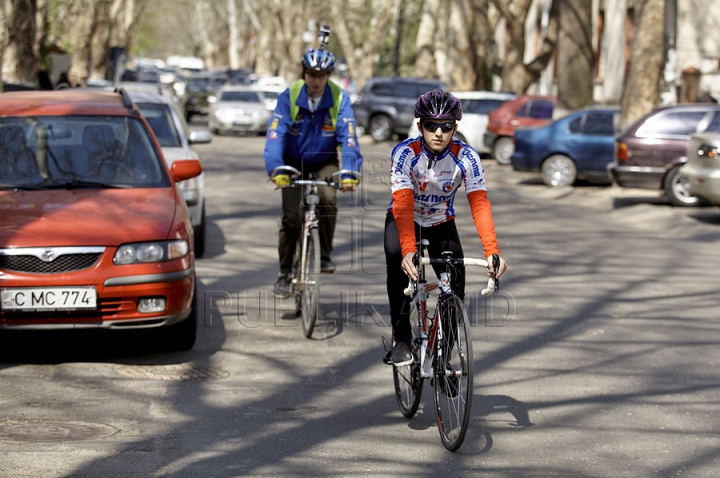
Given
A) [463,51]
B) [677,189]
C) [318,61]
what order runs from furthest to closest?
1. [463,51]
2. [677,189]
3. [318,61]

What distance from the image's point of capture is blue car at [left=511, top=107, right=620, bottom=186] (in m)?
20.0

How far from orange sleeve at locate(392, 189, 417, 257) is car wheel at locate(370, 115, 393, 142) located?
1037 inches

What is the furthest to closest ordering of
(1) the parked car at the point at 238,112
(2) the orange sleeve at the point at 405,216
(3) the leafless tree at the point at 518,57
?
(1) the parked car at the point at 238,112, (3) the leafless tree at the point at 518,57, (2) the orange sleeve at the point at 405,216

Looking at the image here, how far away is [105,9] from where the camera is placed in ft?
164

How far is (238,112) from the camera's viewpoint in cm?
3362

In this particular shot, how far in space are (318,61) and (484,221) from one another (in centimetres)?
305

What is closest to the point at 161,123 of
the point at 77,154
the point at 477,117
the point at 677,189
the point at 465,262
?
the point at 77,154

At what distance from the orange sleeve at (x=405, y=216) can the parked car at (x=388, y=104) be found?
84.9 feet

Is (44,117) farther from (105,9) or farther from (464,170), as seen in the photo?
(105,9)

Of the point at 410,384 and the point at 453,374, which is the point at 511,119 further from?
the point at 453,374

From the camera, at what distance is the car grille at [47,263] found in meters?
6.52

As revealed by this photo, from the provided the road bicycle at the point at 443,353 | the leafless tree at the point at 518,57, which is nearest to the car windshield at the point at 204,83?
the leafless tree at the point at 518,57

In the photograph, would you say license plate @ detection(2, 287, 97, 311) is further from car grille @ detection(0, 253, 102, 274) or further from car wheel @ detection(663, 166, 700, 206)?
car wheel @ detection(663, 166, 700, 206)

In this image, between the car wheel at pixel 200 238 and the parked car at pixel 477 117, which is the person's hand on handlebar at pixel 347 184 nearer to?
the car wheel at pixel 200 238
